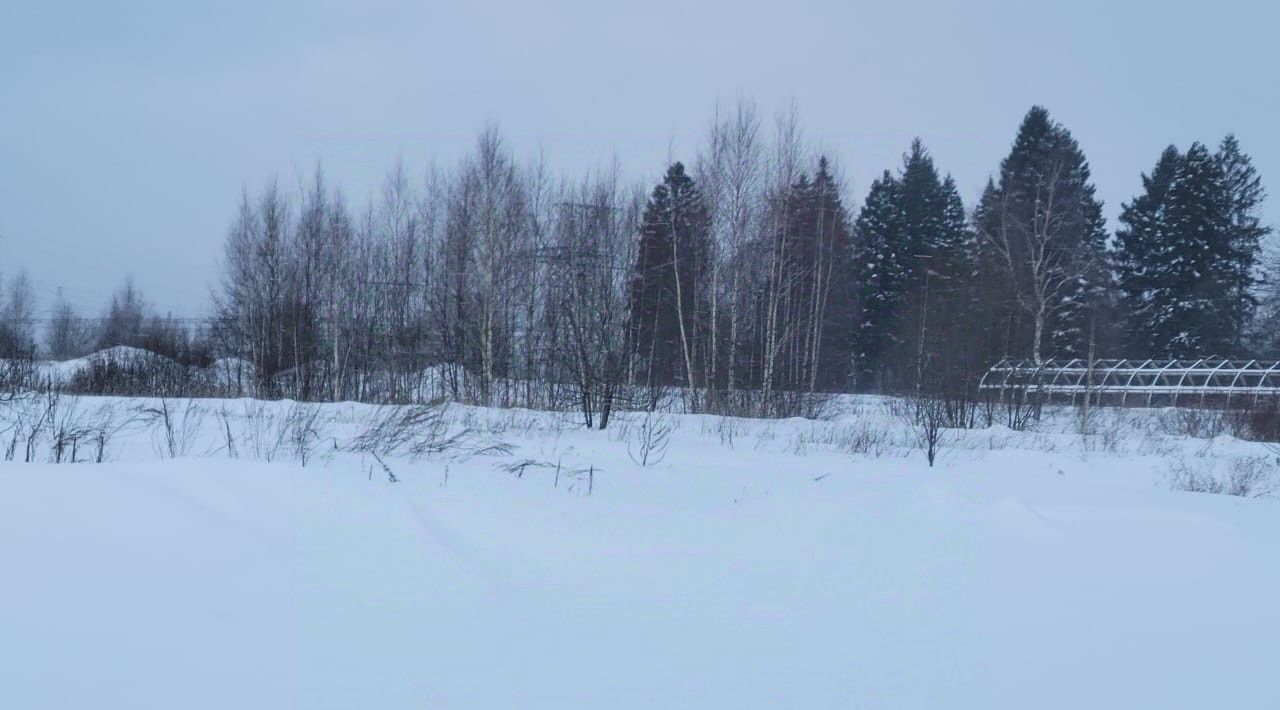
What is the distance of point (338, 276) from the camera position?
1205 inches

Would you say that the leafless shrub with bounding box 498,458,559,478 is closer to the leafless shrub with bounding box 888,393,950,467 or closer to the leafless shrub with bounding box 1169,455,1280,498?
the leafless shrub with bounding box 888,393,950,467

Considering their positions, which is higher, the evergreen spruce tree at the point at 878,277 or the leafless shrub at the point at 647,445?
the evergreen spruce tree at the point at 878,277

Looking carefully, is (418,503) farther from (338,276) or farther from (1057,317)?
(1057,317)

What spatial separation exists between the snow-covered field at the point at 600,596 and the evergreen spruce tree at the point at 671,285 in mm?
17563

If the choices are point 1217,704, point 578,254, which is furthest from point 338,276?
point 1217,704

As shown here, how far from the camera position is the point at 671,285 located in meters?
27.9

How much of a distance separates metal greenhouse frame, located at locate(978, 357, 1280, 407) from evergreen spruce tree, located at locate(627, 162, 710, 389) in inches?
379

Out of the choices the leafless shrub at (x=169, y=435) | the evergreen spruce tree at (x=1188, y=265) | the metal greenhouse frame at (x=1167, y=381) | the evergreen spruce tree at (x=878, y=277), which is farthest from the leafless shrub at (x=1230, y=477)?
the evergreen spruce tree at (x=878, y=277)

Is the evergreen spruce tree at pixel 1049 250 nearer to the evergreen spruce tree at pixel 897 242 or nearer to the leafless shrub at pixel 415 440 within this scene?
the evergreen spruce tree at pixel 897 242

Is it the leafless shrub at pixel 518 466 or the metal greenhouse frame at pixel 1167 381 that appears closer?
the leafless shrub at pixel 518 466

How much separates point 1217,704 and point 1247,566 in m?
2.34

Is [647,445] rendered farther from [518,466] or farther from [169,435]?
[169,435]

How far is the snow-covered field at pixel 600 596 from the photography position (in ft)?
12.4

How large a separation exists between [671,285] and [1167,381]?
16238mm
